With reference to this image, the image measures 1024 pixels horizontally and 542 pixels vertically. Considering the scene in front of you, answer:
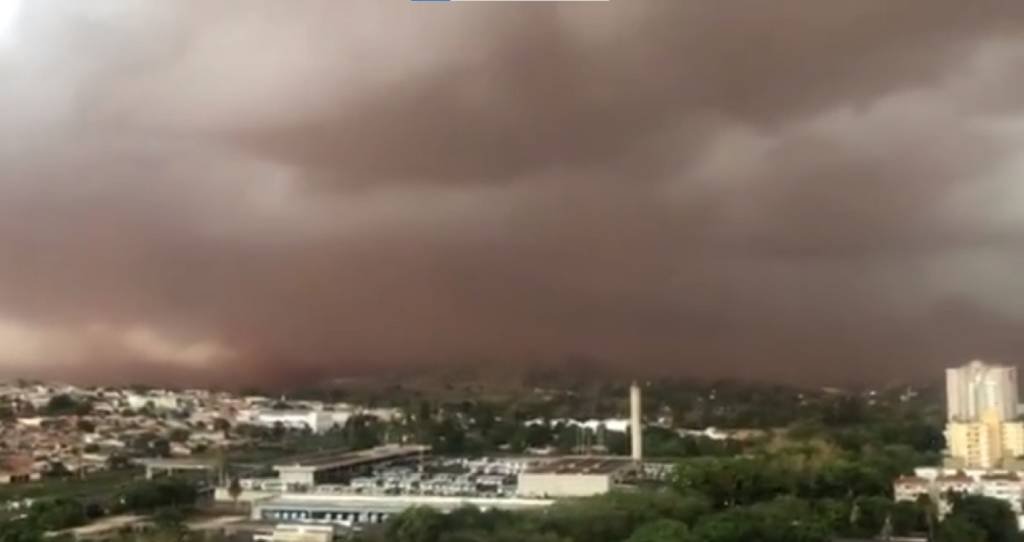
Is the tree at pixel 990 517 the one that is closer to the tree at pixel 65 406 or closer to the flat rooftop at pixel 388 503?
the flat rooftop at pixel 388 503

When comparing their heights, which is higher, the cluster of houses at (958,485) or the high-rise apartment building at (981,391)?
the high-rise apartment building at (981,391)

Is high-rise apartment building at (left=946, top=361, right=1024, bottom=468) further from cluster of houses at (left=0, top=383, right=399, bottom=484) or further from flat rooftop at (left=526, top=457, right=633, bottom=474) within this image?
cluster of houses at (left=0, top=383, right=399, bottom=484)

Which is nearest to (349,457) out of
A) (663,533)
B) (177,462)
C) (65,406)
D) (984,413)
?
(177,462)

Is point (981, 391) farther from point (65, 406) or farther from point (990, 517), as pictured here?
point (65, 406)

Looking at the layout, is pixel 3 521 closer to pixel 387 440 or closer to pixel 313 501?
pixel 313 501

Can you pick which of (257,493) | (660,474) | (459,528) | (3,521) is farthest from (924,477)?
(3,521)

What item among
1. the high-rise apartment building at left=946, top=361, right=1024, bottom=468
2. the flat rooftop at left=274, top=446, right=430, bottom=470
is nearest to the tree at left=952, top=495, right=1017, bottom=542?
the high-rise apartment building at left=946, top=361, right=1024, bottom=468

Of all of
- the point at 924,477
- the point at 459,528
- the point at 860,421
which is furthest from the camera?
the point at 860,421

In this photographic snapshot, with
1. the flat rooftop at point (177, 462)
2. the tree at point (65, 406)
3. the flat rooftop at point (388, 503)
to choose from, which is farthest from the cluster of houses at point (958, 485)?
the tree at point (65, 406)
